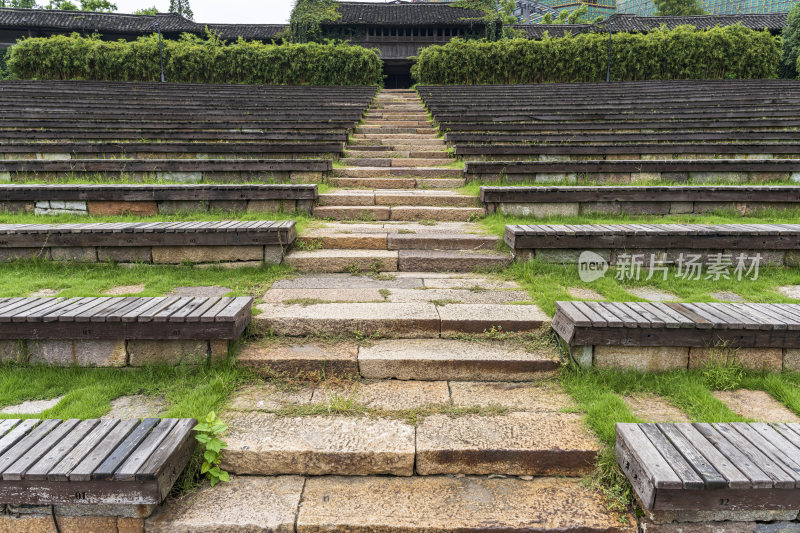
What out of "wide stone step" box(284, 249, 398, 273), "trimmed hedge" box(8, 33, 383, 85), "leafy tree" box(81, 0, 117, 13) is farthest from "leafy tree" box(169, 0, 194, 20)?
"wide stone step" box(284, 249, 398, 273)

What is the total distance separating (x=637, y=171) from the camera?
19.8 feet

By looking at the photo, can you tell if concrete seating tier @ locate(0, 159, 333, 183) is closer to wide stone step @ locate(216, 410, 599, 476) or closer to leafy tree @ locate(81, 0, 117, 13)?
wide stone step @ locate(216, 410, 599, 476)

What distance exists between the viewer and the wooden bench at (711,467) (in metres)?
1.71

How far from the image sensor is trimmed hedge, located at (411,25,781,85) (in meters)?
16.8

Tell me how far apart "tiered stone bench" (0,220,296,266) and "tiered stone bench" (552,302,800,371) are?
252 cm

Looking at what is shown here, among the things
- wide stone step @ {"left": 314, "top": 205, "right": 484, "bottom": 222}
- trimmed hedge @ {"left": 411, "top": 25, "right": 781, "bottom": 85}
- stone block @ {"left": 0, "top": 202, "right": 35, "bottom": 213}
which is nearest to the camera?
stone block @ {"left": 0, "top": 202, "right": 35, "bottom": 213}

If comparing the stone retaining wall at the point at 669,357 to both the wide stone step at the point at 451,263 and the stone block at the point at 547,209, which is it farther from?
the stone block at the point at 547,209

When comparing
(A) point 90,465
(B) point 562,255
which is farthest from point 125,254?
(B) point 562,255

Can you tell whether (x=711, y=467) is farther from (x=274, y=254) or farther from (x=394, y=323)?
(x=274, y=254)

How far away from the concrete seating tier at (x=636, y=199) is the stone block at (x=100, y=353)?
3.79 meters

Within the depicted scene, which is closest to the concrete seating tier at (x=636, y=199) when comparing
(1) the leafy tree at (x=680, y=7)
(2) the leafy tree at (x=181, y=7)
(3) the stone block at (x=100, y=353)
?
(3) the stone block at (x=100, y=353)

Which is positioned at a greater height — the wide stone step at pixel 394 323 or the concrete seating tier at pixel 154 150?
the concrete seating tier at pixel 154 150

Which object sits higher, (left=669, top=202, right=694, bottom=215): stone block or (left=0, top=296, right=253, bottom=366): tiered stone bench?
(left=669, top=202, right=694, bottom=215): stone block

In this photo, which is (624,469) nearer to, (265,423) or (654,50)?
(265,423)
